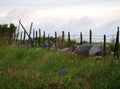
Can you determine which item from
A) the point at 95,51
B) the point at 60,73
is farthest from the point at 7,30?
the point at 60,73

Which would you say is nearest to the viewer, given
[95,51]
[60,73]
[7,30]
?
[60,73]

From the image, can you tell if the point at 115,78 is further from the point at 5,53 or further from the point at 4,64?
the point at 5,53

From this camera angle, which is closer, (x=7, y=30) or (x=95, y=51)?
(x=95, y=51)

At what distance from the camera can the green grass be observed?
1966 centimetres

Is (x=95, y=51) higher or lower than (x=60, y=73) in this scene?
higher

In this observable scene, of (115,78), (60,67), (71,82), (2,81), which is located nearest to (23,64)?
(60,67)

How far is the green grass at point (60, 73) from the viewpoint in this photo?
19.7 metres

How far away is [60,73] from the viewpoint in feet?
75.4

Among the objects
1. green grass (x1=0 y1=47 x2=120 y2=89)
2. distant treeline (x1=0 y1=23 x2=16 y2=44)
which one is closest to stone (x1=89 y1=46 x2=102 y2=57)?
green grass (x1=0 y1=47 x2=120 y2=89)

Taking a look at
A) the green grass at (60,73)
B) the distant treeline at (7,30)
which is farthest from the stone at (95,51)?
the distant treeline at (7,30)

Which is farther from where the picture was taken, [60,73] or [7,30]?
[7,30]

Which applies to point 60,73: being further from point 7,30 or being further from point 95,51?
point 7,30

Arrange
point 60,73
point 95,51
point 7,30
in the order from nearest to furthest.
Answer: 1. point 60,73
2. point 95,51
3. point 7,30

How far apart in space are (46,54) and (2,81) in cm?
805
